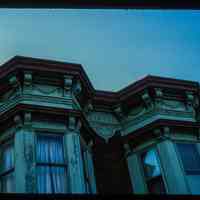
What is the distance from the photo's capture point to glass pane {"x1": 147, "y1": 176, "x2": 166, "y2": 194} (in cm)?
952

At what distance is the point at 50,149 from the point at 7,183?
137 cm

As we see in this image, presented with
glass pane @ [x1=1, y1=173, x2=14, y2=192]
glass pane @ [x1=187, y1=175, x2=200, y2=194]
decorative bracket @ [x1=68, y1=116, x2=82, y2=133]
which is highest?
decorative bracket @ [x1=68, y1=116, x2=82, y2=133]

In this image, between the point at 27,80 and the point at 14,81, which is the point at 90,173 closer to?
the point at 27,80

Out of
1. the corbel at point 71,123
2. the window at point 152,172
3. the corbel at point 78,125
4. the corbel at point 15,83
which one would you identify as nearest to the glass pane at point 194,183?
the window at point 152,172

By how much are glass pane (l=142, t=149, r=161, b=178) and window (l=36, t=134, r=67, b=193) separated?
3.06 meters

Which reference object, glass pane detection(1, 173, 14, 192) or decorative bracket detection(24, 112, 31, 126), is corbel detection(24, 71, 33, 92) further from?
glass pane detection(1, 173, 14, 192)

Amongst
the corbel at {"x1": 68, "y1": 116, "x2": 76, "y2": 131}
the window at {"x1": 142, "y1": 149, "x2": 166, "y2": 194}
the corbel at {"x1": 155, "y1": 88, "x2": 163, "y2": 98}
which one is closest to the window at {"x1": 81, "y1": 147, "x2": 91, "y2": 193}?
the corbel at {"x1": 68, "y1": 116, "x2": 76, "y2": 131}

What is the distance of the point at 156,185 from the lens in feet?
31.8

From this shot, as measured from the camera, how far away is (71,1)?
1.20 meters

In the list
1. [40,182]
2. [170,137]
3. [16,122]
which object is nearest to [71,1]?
[40,182]

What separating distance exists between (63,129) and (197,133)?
15.7 feet

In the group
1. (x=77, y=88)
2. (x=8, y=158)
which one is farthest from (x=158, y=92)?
(x=8, y=158)

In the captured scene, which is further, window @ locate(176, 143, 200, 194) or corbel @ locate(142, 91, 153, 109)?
corbel @ locate(142, 91, 153, 109)

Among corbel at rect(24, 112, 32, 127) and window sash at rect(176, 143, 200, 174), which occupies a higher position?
corbel at rect(24, 112, 32, 127)
